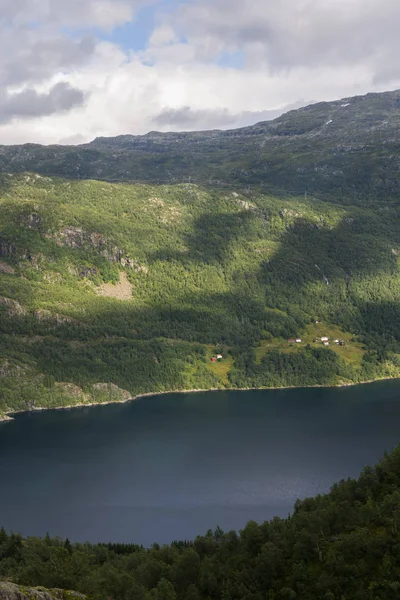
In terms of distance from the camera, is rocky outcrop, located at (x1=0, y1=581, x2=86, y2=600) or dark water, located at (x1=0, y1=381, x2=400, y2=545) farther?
dark water, located at (x1=0, y1=381, x2=400, y2=545)

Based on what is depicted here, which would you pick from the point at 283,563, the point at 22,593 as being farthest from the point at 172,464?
the point at 22,593

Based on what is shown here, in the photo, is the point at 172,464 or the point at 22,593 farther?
the point at 172,464

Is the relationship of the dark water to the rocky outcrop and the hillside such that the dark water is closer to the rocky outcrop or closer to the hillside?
the hillside

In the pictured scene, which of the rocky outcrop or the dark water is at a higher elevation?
the rocky outcrop

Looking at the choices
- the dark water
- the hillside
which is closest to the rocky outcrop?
the hillside

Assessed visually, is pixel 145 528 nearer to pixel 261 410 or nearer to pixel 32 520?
pixel 32 520

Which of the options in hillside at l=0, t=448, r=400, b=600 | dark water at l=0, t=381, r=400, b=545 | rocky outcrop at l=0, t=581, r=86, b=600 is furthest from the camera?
dark water at l=0, t=381, r=400, b=545

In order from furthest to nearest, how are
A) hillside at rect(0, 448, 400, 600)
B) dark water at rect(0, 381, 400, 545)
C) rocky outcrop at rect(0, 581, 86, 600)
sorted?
1. dark water at rect(0, 381, 400, 545)
2. hillside at rect(0, 448, 400, 600)
3. rocky outcrop at rect(0, 581, 86, 600)

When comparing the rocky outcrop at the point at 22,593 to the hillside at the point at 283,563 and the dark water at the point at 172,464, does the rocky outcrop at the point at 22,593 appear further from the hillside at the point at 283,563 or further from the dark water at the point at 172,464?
the dark water at the point at 172,464

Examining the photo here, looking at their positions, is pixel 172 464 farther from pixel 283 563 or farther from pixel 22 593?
pixel 22 593
